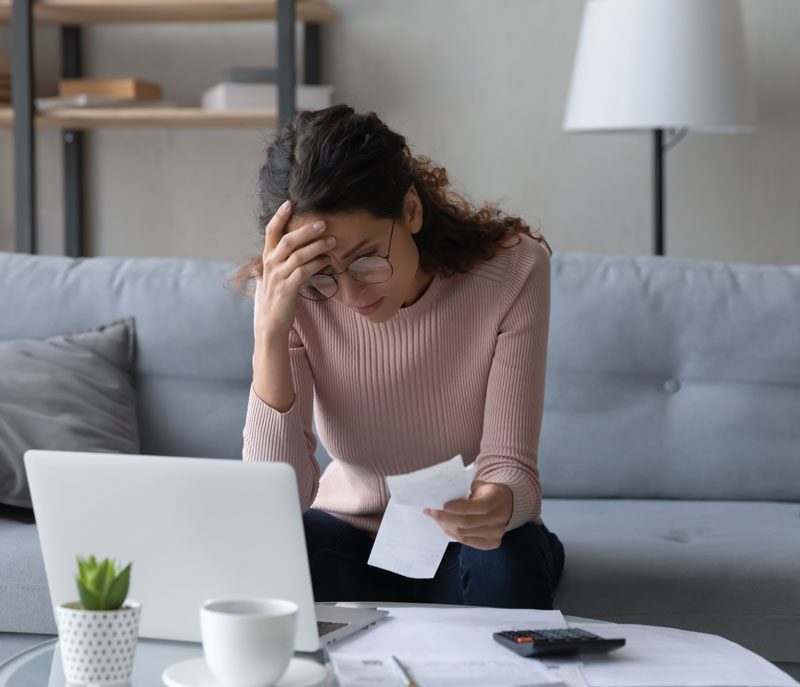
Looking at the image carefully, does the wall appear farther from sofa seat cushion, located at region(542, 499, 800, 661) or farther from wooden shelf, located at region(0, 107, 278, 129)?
sofa seat cushion, located at region(542, 499, 800, 661)

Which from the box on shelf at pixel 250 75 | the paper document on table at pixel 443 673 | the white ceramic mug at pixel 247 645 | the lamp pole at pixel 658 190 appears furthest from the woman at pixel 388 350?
the box on shelf at pixel 250 75

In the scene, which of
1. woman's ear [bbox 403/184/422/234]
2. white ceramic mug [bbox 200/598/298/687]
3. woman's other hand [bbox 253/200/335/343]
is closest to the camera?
white ceramic mug [bbox 200/598/298/687]

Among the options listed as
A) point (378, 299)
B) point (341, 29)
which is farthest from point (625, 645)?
point (341, 29)

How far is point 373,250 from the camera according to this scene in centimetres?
130

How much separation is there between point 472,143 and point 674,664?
7.05ft

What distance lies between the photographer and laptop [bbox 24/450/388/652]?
0.94 m

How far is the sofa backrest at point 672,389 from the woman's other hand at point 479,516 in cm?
69

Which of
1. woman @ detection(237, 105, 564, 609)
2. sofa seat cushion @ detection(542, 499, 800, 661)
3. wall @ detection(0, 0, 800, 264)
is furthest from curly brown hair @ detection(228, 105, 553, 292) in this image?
wall @ detection(0, 0, 800, 264)

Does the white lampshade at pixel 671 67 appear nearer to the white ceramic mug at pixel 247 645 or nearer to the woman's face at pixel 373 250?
the woman's face at pixel 373 250

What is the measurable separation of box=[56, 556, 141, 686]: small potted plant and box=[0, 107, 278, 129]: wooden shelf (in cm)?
193

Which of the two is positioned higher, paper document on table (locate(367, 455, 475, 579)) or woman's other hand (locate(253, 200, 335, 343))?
woman's other hand (locate(253, 200, 335, 343))

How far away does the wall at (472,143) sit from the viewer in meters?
2.87

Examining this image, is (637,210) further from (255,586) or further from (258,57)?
(255,586)

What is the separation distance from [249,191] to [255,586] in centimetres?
215
